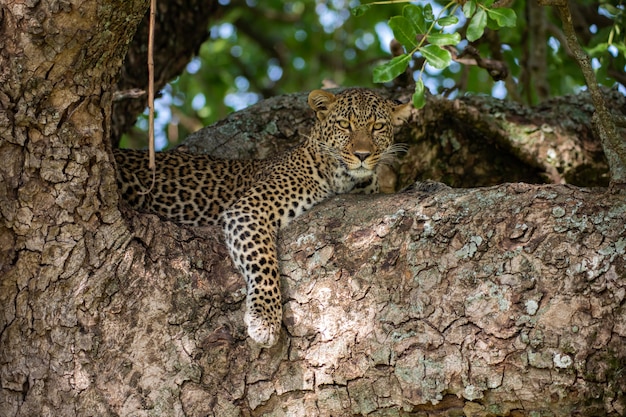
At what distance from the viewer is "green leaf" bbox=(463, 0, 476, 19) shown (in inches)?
184

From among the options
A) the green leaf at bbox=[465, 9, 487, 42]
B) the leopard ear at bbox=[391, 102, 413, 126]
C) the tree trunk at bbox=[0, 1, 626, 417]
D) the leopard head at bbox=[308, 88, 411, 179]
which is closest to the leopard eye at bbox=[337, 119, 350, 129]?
the leopard head at bbox=[308, 88, 411, 179]

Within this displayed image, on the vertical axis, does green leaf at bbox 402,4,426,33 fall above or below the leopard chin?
above

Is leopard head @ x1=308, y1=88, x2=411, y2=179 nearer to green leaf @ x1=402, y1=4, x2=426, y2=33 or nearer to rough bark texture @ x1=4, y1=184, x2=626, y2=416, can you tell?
rough bark texture @ x1=4, y1=184, x2=626, y2=416

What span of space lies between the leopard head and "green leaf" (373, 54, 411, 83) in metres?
1.81

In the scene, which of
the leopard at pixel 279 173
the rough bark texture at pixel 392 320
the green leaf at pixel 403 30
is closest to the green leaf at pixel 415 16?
the green leaf at pixel 403 30

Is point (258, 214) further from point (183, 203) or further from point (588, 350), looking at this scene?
point (588, 350)

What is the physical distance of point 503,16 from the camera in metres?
4.70

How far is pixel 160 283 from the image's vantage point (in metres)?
4.91

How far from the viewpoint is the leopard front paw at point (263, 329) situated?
469 centimetres

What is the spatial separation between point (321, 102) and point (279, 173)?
88 centimetres

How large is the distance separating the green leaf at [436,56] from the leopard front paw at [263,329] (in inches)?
68.4

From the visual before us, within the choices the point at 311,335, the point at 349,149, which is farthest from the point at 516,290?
the point at 349,149

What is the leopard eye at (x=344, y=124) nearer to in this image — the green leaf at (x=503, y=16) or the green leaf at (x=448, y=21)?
the green leaf at (x=448, y=21)

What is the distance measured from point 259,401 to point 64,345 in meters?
1.17
